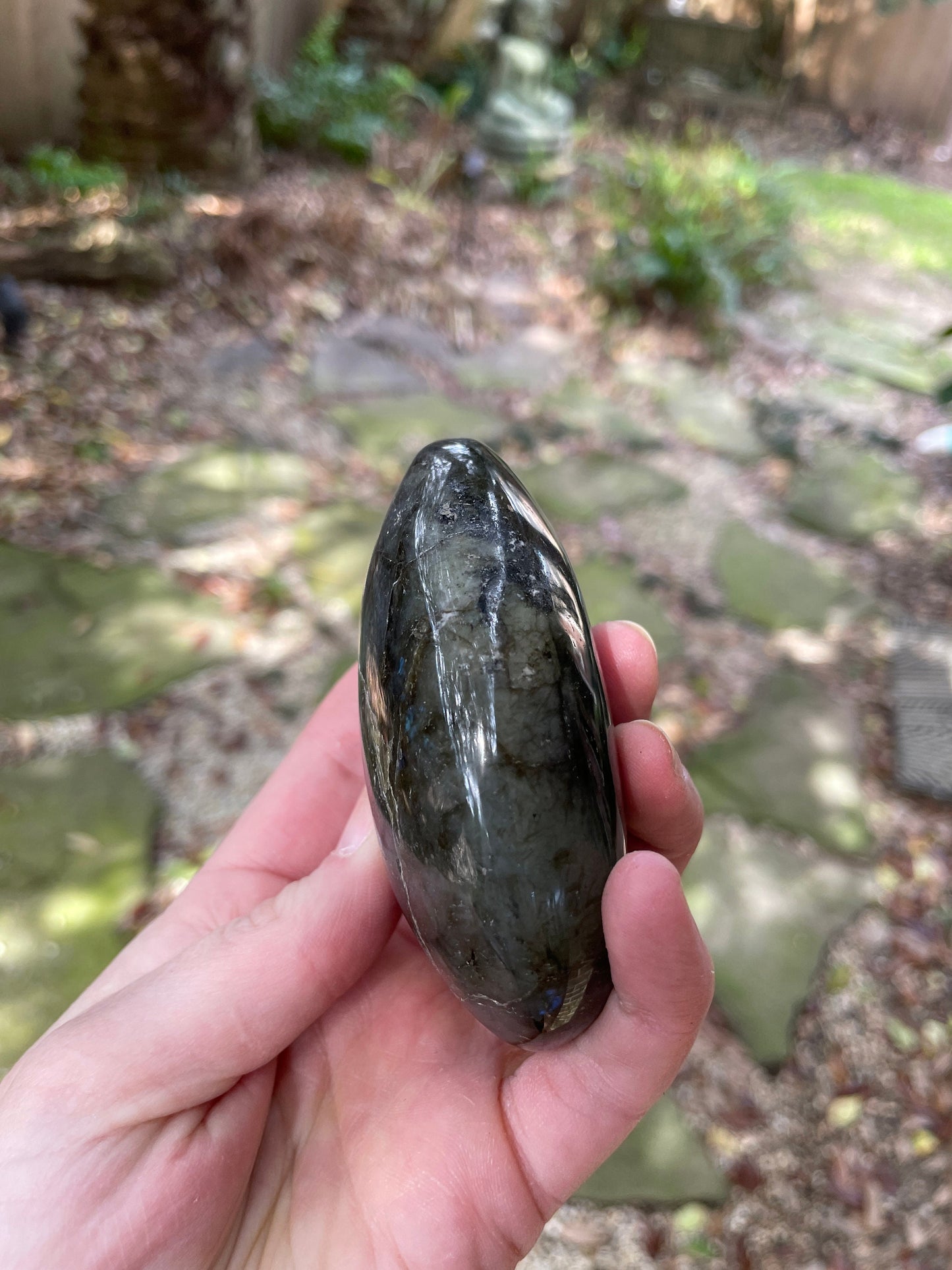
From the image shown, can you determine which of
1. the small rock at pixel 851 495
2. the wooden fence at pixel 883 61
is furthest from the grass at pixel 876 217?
the small rock at pixel 851 495

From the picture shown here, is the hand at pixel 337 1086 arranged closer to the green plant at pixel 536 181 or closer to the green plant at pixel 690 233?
the green plant at pixel 690 233

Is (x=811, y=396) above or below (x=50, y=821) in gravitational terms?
above

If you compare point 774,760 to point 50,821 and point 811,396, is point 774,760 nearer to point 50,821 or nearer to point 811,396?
point 50,821

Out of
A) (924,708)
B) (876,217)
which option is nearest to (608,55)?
(876,217)

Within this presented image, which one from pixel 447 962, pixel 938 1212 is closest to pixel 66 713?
pixel 447 962

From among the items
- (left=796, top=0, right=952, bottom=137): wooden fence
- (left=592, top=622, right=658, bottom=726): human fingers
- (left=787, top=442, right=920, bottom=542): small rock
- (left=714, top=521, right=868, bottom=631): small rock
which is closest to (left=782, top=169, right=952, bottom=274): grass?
(left=796, top=0, right=952, bottom=137): wooden fence
